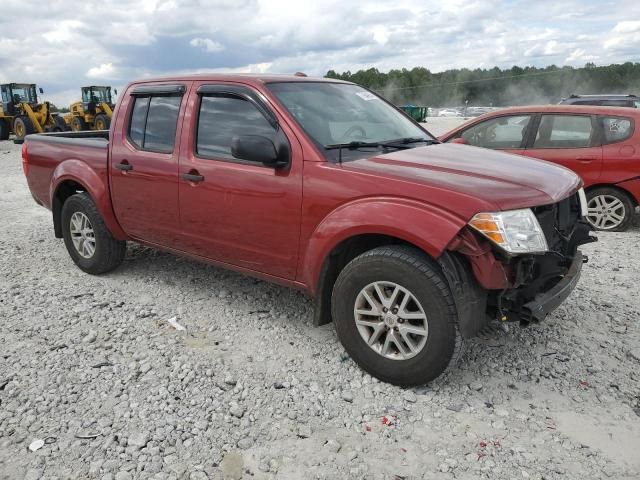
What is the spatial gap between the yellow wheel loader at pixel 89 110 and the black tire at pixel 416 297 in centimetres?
2127

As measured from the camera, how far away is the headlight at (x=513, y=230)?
284 centimetres

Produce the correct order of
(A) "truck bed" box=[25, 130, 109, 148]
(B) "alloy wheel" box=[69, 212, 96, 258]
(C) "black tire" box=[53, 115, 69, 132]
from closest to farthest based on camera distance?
(A) "truck bed" box=[25, 130, 109, 148] → (B) "alloy wheel" box=[69, 212, 96, 258] → (C) "black tire" box=[53, 115, 69, 132]

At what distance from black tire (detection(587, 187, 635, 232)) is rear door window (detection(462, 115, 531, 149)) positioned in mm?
1120

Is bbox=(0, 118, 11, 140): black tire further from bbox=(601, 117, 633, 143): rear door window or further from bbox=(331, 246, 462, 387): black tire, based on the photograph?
bbox=(331, 246, 462, 387): black tire

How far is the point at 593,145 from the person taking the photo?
22.0ft

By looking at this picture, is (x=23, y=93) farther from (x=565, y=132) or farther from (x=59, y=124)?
(x=565, y=132)

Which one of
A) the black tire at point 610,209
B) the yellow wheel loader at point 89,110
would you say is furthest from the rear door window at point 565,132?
the yellow wheel loader at point 89,110

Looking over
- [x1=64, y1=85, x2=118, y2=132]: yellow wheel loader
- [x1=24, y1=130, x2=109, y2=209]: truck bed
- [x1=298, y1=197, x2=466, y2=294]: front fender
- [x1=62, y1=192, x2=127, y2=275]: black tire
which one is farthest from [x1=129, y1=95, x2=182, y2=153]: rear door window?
[x1=64, y1=85, x2=118, y2=132]: yellow wheel loader

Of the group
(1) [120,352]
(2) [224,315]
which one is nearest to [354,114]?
(2) [224,315]

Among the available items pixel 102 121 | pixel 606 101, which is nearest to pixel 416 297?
pixel 606 101

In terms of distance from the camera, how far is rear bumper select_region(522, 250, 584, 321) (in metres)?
3.00

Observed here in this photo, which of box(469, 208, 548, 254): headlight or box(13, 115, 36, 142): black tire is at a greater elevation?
box(13, 115, 36, 142): black tire

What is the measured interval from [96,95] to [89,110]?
3.32 ft

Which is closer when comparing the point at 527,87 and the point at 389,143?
the point at 389,143
